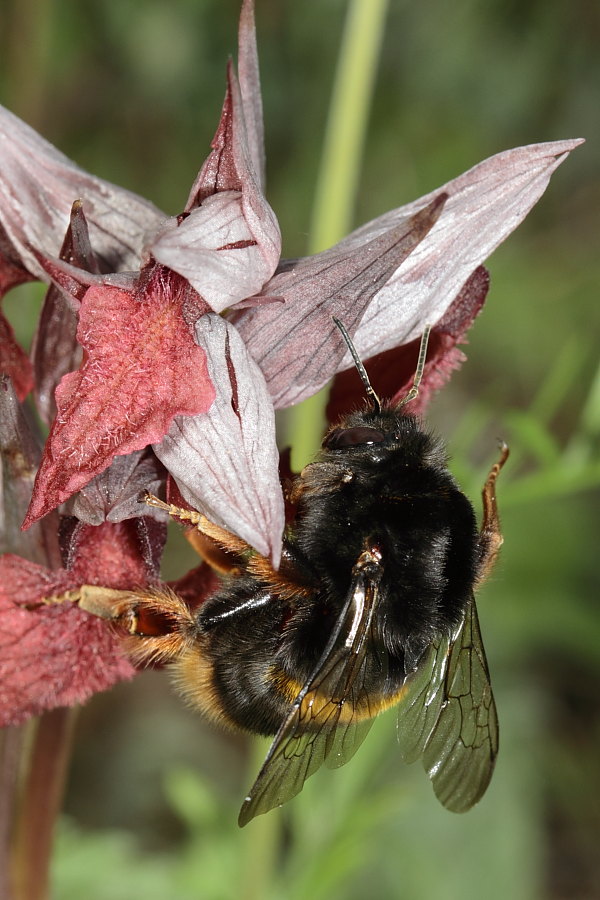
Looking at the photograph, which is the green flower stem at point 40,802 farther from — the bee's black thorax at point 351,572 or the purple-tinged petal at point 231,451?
the purple-tinged petal at point 231,451

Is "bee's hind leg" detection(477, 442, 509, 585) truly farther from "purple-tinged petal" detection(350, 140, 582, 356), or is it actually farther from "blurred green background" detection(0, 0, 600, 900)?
"blurred green background" detection(0, 0, 600, 900)

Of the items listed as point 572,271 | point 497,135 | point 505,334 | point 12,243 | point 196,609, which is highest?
point 497,135

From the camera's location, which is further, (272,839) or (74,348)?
(272,839)

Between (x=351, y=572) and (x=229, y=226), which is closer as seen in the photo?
(x=229, y=226)

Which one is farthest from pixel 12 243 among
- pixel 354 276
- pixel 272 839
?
pixel 272 839

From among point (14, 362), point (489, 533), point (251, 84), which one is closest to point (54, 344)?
point (14, 362)

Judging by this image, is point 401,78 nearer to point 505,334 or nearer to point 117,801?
point 505,334

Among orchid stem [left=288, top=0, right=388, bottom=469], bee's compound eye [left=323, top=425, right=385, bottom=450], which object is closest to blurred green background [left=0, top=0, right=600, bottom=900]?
orchid stem [left=288, top=0, right=388, bottom=469]

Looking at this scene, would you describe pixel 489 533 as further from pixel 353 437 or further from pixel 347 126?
pixel 347 126
